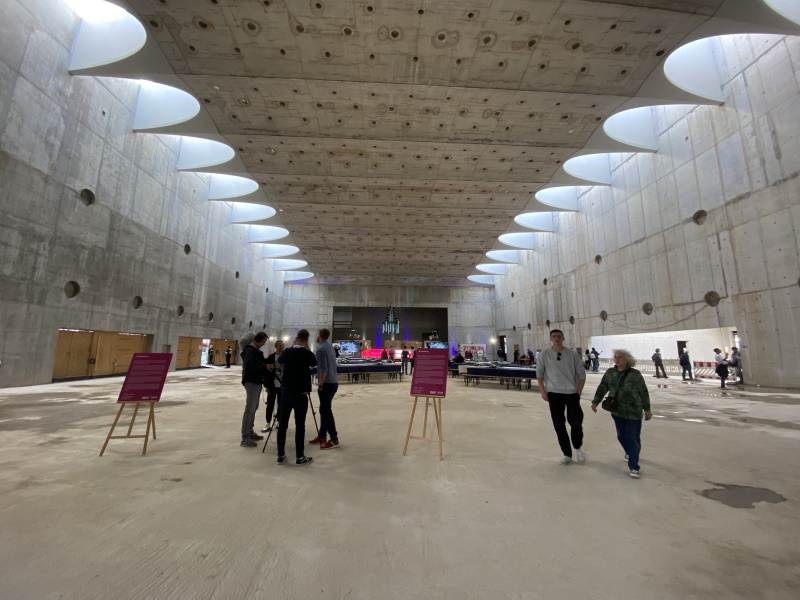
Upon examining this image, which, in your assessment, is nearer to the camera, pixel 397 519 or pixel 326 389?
pixel 397 519

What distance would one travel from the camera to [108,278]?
12078 mm

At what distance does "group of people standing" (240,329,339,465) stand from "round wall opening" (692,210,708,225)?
13614 millimetres

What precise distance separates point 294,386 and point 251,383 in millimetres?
1119

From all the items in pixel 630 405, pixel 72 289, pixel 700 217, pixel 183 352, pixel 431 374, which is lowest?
pixel 630 405

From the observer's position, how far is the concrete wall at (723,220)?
934 centimetres

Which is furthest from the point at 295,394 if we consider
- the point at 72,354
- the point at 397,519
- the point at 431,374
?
the point at 72,354

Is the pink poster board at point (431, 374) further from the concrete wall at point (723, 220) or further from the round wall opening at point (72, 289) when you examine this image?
the round wall opening at point (72, 289)

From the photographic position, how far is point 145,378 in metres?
4.40

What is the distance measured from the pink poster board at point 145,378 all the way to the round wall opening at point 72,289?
9283mm

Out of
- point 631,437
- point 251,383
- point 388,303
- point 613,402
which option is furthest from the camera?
point 388,303

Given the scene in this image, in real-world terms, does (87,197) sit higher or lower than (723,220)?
higher

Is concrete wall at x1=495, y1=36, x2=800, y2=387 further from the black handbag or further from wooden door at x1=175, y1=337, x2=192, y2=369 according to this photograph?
wooden door at x1=175, y1=337, x2=192, y2=369

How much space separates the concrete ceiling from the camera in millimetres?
7469

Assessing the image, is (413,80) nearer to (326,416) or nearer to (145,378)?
(326,416)
